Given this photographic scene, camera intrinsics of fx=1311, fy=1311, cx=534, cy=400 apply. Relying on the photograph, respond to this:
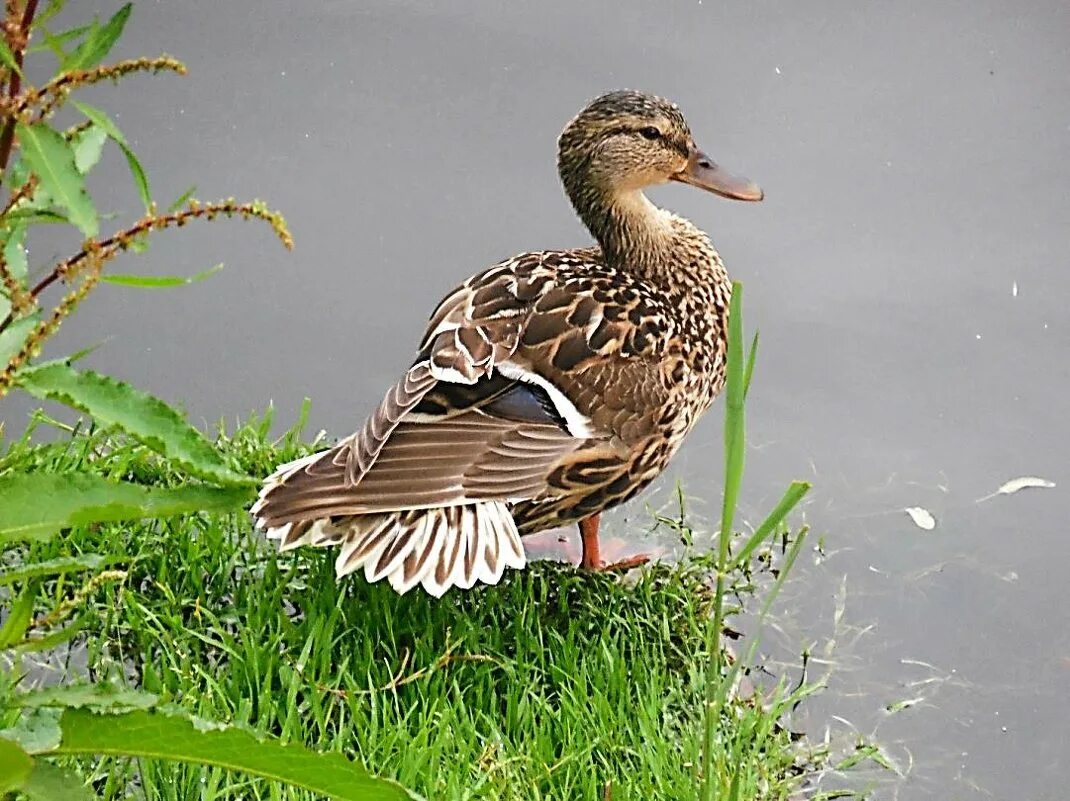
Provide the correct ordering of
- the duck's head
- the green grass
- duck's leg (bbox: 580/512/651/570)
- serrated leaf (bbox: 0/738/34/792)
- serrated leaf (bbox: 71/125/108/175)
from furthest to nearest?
the duck's head → duck's leg (bbox: 580/512/651/570) → the green grass → serrated leaf (bbox: 71/125/108/175) → serrated leaf (bbox: 0/738/34/792)

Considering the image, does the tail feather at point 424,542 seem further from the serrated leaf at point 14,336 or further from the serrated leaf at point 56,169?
the serrated leaf at point 56,169

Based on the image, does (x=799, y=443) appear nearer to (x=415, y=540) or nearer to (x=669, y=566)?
(x=669, y=566)

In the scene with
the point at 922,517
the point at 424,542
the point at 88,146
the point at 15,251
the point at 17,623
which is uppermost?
the point at 88,146

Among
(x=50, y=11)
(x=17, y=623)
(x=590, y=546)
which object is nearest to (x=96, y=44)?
(x=50, y=11)

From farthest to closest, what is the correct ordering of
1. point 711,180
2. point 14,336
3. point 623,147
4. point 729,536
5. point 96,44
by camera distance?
1. point 711,180
2. point 623,147
3. point 729,536
4. point 14,336
5. point 96,44

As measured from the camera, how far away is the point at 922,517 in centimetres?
318

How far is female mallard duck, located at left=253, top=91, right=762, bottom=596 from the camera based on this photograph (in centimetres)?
238

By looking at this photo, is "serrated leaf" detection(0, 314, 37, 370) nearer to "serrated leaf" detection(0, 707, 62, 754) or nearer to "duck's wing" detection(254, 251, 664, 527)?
"serrated leaf" detection(0, 707, 62, 754)

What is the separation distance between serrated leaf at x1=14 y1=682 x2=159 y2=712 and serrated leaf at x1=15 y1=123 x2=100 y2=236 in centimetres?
53

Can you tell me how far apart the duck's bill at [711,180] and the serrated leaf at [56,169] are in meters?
2.19

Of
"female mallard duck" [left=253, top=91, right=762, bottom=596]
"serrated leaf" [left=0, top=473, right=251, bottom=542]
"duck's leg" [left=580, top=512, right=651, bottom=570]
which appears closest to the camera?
"serrated leaf" [left=0, top=473, right=251, bottom=542]

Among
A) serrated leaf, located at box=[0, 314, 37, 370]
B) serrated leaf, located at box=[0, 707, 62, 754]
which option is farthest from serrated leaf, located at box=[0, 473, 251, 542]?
serrated leaf, located at box=[0, 707, 62, 754]

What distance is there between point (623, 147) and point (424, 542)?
114 cm

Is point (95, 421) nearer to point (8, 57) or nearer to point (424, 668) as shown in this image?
point (8, 57)
